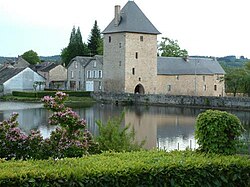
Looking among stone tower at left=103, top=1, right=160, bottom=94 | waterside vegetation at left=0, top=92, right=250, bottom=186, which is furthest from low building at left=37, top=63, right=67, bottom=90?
waterside vegetation at left=0, top=92, right=250, bottom=186

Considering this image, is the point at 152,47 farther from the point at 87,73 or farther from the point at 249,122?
the point at 249,122

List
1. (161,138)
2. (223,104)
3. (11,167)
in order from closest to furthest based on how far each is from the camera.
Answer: (11,167) < (161,138) < (223,104)

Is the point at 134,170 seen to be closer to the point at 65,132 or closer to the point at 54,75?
the point at 65,132

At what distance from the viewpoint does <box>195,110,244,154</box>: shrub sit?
27.2 ft

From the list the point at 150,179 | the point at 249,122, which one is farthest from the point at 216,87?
the point at 150,179

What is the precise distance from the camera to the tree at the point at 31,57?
92.9 metres

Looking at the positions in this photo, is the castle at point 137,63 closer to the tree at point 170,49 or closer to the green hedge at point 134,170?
the tree at point 170,49

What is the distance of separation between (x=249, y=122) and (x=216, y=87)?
26431mm

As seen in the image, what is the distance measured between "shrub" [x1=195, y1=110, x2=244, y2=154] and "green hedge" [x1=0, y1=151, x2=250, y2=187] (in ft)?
1.05

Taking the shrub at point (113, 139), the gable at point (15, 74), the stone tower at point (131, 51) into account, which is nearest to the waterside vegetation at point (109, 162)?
the shrub at point (113, 139)

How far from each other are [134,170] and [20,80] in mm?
49900

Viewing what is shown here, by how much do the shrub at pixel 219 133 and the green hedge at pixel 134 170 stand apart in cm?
32

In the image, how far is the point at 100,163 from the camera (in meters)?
7.05

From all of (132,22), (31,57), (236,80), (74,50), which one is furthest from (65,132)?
(31,57)
